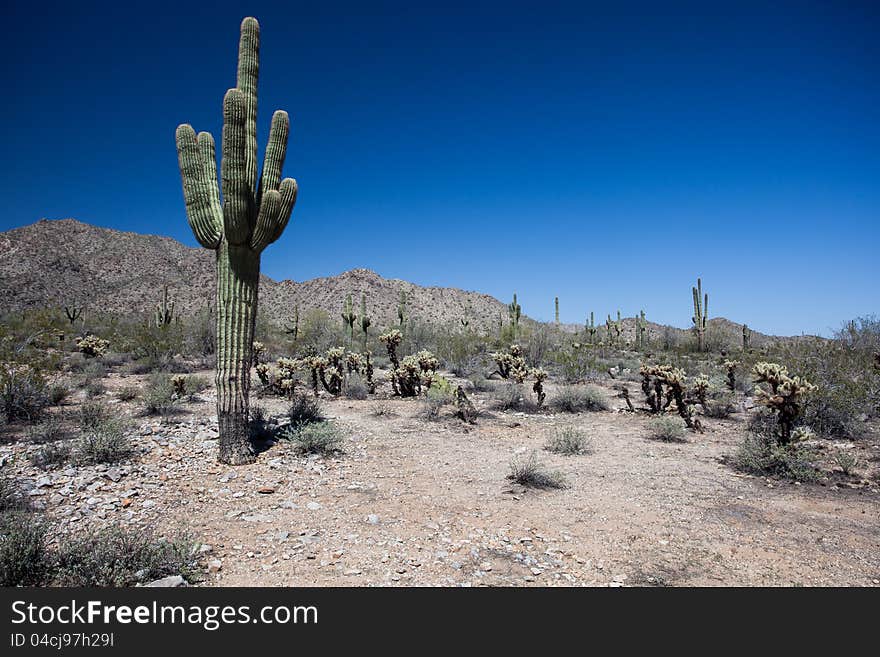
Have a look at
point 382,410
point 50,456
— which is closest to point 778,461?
point 382,410

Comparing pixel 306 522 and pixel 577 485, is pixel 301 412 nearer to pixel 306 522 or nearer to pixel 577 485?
pixel 306 522

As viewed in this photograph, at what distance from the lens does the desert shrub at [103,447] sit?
5824 millimetres

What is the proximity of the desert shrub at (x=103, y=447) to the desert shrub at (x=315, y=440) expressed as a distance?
209 centimetres

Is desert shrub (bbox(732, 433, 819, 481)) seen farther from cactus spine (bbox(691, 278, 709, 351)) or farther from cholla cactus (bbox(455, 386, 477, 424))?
cactus spine (bbox(691, 278, 709, 351))

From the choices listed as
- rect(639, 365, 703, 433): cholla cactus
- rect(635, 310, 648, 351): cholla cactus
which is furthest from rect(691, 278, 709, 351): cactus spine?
rect(639, 365, 703, 433): cholla cactus

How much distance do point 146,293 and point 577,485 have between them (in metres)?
51.5

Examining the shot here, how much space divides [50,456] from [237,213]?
3717mm

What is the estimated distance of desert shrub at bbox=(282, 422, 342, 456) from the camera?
23.0 feet

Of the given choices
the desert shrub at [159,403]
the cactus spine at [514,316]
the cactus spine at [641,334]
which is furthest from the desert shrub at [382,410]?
the cactus spine at [641,334]

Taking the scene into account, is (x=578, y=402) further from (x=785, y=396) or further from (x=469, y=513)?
(x=469, y=513)

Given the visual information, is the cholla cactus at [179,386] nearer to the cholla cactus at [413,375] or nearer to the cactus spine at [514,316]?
the cholla cactus at [413,375]

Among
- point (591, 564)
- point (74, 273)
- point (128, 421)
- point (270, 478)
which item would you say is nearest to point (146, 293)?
point (74, 273)

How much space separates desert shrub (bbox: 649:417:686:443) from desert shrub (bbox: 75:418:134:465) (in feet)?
27.8

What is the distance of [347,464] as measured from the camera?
22.2ft
